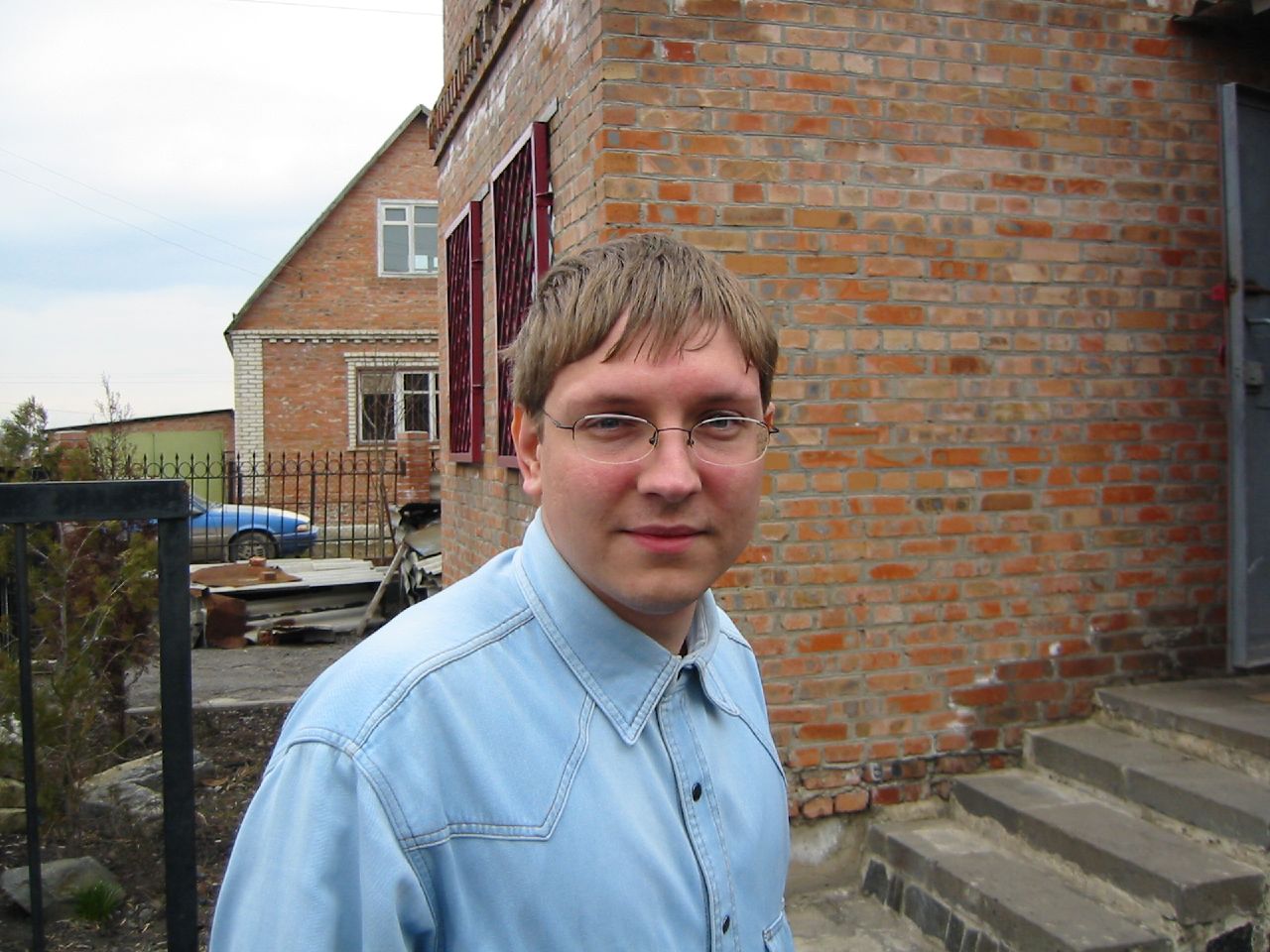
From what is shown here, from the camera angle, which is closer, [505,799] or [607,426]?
[505,799]

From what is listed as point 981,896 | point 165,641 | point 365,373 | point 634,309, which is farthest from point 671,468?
point 365,373

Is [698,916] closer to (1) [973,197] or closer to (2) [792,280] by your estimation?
(2) [792,280]

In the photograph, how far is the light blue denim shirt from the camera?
1.01 metres

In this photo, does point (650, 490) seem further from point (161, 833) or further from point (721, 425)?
point (161, 833)

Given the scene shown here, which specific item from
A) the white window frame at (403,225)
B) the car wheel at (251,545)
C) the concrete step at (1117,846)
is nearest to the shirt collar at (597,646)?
the concrete step at (1117,846)

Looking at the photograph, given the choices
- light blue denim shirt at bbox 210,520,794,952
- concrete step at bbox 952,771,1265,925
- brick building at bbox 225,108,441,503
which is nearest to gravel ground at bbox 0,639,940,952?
concrete step at bbox 952,771,1265,925

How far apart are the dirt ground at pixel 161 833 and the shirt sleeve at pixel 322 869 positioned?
→ 10.2ft

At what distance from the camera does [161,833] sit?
14.5 feet

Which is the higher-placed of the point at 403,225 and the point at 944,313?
the point at 403,225

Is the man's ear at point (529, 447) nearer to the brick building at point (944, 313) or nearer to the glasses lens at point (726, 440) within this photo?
the glasses lens at point (726, 440)

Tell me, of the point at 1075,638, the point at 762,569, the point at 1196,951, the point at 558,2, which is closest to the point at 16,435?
Answer: the point at 558,2

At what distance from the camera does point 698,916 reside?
1.21m

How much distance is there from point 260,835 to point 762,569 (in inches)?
123

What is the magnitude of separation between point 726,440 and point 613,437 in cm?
14
